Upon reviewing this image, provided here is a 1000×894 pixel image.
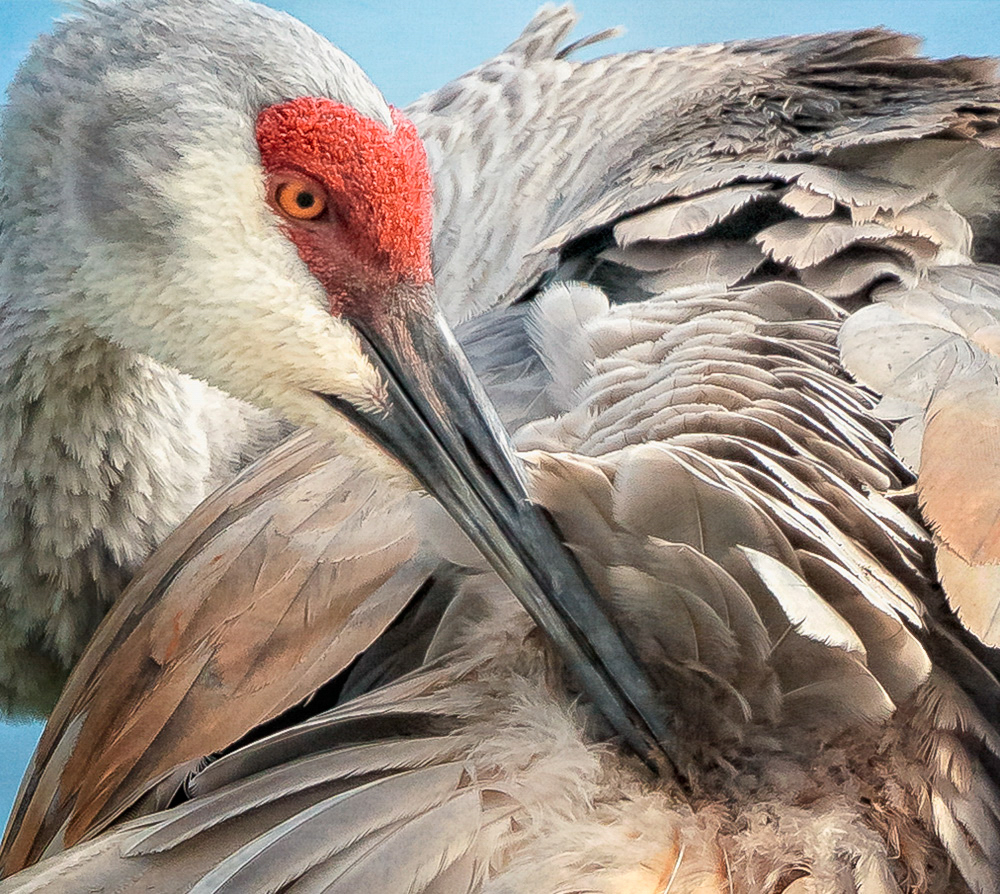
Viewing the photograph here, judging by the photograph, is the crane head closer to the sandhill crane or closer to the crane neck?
the sandhill crane

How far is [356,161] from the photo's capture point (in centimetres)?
80

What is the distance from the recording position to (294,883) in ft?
2.07

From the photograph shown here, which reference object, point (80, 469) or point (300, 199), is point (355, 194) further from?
point (80, 469)

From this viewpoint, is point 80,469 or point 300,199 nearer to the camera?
point 300,199

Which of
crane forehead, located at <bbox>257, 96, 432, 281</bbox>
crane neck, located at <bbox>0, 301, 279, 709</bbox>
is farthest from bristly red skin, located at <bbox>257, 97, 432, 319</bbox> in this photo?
crane neck, located at <bbox>0, 301, 279, 709</bbox>

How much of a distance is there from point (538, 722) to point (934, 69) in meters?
0.85

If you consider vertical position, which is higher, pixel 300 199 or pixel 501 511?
pixel 300 199

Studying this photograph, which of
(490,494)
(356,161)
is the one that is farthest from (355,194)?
(490,494)

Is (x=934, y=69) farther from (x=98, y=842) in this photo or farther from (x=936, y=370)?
(x=98, y=842)

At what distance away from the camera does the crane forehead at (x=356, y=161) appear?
2.61 feet

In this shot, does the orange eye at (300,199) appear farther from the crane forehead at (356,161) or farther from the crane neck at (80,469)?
the crane neck at (80,469)

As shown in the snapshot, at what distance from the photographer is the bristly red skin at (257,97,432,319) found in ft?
2.61

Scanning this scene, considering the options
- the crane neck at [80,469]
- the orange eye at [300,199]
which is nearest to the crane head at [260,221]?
the orange eye at [300,199]

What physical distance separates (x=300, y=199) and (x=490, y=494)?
0.23 metres
